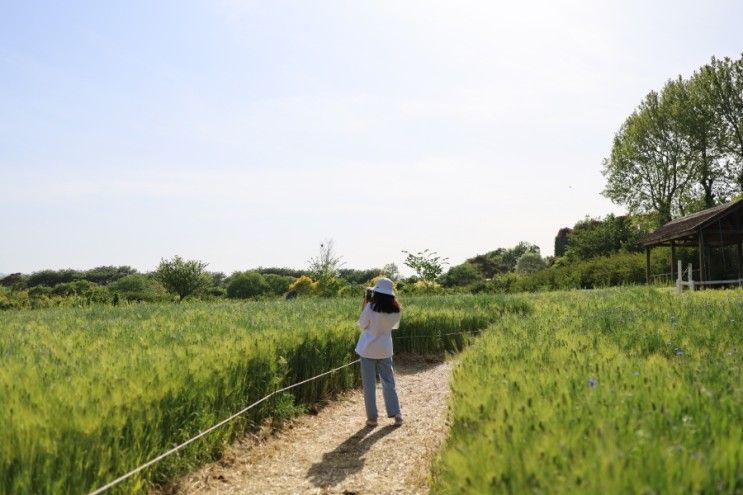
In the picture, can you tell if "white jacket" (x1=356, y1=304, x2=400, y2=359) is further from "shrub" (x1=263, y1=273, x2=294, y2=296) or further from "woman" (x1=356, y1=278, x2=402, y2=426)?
"shrub" (x1=263, y1=273, x2=294, y2=296)

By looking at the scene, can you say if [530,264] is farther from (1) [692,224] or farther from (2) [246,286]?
(1) [692,224]

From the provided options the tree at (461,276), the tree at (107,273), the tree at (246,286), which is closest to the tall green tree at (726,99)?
the tree at (461,276)

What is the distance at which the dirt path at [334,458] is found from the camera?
6.31 metres

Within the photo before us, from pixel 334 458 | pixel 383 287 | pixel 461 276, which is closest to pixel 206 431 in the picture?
pixel 334 458

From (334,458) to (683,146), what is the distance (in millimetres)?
48630

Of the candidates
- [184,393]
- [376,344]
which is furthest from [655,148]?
[184,393]

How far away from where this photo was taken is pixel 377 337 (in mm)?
8836

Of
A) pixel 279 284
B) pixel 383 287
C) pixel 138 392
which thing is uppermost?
pixel 279 284

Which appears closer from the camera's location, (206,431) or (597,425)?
(597,425)

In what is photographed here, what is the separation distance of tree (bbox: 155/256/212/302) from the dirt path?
42.0 m

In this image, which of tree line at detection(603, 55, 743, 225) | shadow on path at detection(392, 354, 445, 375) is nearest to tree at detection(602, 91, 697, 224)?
tree line at detection(603, 55, 743, 225)

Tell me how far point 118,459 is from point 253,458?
2636 millimetres

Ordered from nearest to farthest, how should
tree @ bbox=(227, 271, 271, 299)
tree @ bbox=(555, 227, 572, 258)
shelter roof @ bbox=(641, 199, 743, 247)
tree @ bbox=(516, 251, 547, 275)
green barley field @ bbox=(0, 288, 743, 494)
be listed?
green barley field @ bbox=(0, 288, 743, 494) → shelter roof @ bbox=(641, 199, 743, 247) → tree @ bbox=(227, 271, 271, 299) → tree @ bbox=(516, 251, 547, 275) → tree @ bbox=(555, 227, 572, 258)

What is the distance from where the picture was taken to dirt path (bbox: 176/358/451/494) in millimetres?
6312
